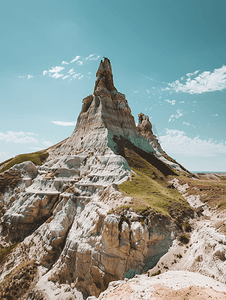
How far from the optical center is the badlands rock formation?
1956cm

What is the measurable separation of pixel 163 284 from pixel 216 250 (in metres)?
5.71

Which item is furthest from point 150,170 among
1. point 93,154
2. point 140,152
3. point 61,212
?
point 61,212

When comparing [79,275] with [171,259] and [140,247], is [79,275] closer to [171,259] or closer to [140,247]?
[140,247]

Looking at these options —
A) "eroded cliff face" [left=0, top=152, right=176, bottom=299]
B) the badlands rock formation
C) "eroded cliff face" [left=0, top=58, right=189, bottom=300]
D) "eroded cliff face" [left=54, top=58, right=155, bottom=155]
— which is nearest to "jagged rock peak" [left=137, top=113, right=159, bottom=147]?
"eroded cliff face" [left=54, top=58, right=155, bottom=155]

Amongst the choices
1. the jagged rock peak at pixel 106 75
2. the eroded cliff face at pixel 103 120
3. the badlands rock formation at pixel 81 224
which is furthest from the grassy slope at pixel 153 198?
the jagged rock peak at pixel 106 75

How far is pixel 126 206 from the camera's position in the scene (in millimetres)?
22234

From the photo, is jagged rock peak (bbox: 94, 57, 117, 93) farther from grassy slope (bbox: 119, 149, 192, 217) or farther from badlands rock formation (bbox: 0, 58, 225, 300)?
grassy slope (bbox: 119, 149, 192, 217)

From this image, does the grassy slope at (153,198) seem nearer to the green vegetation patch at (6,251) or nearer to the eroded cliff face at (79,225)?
the eroded cliff face at (79,225)

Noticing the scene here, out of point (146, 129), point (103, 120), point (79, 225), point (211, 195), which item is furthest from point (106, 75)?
point (79, 225)

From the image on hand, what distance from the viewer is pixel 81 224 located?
26781mm

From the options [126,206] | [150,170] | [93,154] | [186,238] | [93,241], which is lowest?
[93,241]

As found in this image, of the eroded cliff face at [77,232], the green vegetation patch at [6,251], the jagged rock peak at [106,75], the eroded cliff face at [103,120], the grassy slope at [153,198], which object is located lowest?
the green vegetation patch at [6,251]

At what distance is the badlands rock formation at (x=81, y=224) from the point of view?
19562 millimetres

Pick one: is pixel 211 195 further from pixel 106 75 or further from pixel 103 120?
pixel 106 75
